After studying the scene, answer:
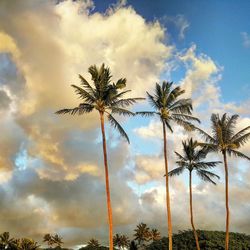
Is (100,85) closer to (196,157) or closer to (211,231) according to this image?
(196,157)

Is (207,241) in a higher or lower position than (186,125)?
lower

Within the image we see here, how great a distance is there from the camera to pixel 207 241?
71250 mm

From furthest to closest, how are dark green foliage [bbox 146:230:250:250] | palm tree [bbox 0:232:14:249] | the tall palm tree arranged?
1. palm tree [bbox 0:232:14:249]
2. dark green foliage [bbox 146:230:250:250]
3. the tall palm tree

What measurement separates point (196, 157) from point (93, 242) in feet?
335

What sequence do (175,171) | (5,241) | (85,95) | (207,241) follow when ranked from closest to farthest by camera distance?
(85,95), (175,171), (207,241), (5,241)

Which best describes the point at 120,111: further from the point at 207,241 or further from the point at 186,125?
the point at 207,241

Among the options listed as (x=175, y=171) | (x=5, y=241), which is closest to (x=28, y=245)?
(x=5, y=241)

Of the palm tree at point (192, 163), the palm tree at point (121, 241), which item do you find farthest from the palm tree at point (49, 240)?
the palm tree at point (192, 163)

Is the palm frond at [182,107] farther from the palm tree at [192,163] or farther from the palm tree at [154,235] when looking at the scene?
the palm tree at [154,235]

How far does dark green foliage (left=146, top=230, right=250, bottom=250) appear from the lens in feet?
229

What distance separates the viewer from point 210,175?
55.2m

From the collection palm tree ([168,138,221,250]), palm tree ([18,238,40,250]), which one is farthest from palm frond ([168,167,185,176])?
palm tree ([18,238,40,250])

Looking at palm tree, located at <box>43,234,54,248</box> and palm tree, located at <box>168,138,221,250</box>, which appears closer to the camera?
palm tree, located at <box>168,138,221,250</box>

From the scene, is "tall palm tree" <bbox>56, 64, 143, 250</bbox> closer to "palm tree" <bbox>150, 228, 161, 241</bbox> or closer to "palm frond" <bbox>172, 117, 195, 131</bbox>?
"palm frond" <bbox>172, 117, 195, 131</bbox>
